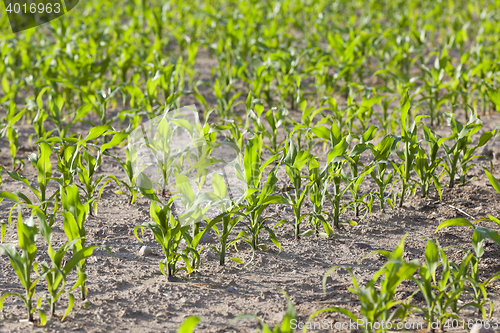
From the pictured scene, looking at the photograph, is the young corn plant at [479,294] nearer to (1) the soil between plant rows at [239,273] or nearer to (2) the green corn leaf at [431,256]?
(1) the soil between plant rows at [239,273]

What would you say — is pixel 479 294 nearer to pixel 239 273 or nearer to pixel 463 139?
pixel 239 273

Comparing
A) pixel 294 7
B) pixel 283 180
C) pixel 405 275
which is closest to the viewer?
pixel 405 275

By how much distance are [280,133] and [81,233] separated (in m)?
2.47

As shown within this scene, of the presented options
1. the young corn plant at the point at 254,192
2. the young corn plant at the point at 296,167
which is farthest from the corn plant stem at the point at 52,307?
the young corn plant at the point at 296,167

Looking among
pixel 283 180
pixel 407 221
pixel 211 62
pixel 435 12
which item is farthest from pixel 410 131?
pixel 435 12

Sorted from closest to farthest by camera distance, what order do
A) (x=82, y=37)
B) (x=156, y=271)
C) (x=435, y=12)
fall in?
(x=156, y=271), (x=82, y=37), (x=435, y=12)

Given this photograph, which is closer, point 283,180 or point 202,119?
point 283,180

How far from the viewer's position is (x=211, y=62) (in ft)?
21.5

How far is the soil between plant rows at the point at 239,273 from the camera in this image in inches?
77.5

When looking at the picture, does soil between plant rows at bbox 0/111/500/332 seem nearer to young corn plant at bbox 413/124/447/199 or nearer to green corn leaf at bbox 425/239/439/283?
young corn plant at bbox 413/124/447/199

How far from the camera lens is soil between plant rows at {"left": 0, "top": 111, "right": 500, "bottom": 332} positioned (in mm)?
1969

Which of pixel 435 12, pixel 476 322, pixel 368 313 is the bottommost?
pixel 476 322

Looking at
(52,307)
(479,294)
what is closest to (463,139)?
(479,294)

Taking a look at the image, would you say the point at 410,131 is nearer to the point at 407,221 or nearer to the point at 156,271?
the point at 407,221
